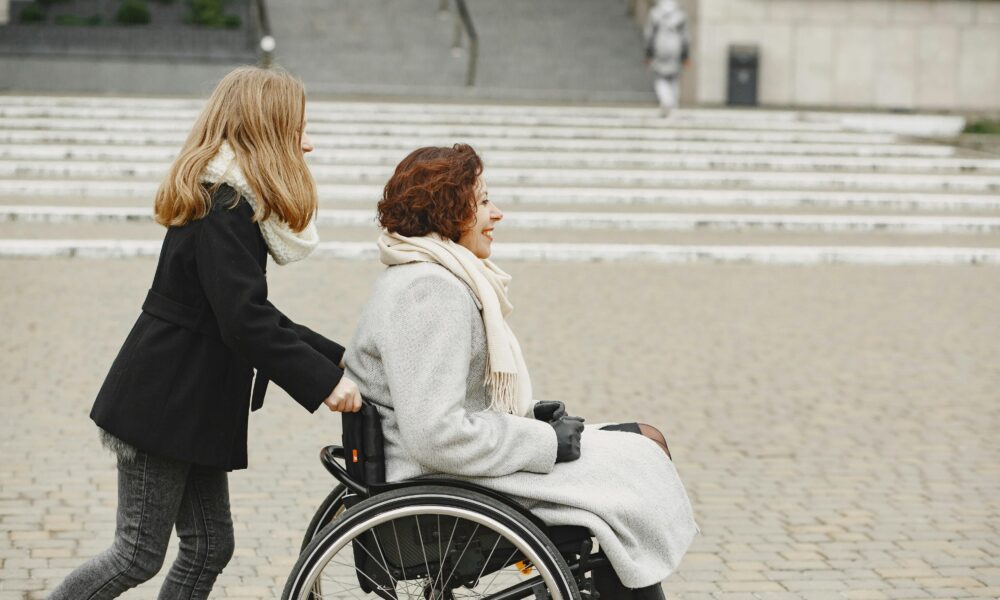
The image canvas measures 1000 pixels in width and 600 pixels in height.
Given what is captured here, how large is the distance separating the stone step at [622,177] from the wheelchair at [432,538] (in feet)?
41.0

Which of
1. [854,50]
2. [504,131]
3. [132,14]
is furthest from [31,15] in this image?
[854,50]

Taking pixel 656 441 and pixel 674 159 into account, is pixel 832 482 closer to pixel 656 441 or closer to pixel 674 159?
pixel 656 441

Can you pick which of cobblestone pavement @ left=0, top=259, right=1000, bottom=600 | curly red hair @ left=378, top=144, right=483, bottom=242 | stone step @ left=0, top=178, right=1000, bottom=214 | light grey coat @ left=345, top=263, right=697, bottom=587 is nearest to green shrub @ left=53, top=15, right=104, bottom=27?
stone step @ left=0, top=178, right=1000, bottom=214

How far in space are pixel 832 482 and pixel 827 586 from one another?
1239mm

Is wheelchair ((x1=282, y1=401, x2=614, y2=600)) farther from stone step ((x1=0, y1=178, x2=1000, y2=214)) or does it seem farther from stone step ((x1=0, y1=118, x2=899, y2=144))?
stone step ((x1=0, y1=118, x2=899, y2=144))

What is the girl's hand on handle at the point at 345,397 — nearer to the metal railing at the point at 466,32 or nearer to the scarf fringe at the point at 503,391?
the scarf fringe at the point at 503,391

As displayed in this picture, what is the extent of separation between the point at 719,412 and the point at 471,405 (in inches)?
142

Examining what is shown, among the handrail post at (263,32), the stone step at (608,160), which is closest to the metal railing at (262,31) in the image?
the handrail post at (263,32)

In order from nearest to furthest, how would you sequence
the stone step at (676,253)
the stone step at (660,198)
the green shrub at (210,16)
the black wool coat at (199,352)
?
the black wool coat at (199,352) < the stone step at (676,253) < the stone step at (660,198) < the green shrub at (210,16)

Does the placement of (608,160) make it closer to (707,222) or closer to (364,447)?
(707,222)

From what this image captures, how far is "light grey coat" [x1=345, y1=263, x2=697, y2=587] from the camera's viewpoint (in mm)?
3146

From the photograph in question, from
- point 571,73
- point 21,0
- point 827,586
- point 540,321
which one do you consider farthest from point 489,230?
point 21,0

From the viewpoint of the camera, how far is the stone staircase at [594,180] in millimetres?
12312

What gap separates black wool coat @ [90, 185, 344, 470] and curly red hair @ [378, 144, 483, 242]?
0.33 metres
